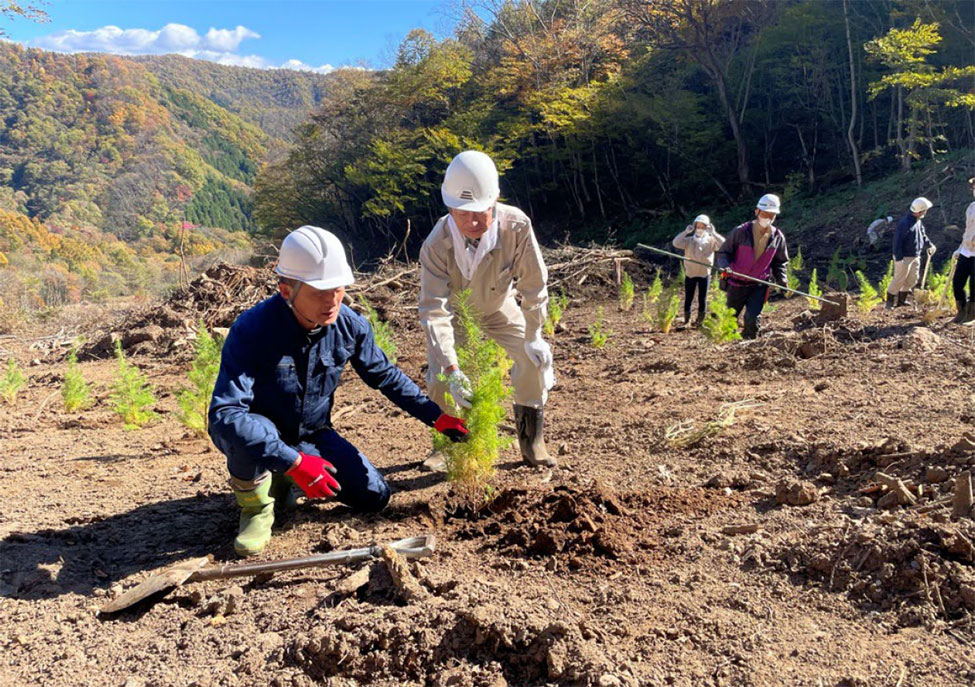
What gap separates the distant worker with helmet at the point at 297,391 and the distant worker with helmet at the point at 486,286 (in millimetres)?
434

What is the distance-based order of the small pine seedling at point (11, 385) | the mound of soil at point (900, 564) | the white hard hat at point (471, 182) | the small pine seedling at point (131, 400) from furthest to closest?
the small pine seedling at point (11, 385), the small pine seedling at point (131, 400), the white hard hat at point (471, 182), the mound of soil at point (900, 564)

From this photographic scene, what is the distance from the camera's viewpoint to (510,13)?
2842cm

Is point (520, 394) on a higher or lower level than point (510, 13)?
lower

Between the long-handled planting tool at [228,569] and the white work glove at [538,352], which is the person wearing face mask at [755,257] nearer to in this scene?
the white work glove at [538,352]

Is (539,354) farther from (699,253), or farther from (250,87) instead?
(250,87)

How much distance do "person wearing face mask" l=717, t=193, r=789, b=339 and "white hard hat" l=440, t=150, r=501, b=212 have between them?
405 cm

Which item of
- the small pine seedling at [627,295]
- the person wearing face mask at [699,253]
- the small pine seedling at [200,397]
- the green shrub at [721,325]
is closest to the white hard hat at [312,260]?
the small pine seedling at [200,397]

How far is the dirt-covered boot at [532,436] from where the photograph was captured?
155 inches

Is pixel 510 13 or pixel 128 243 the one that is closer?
pixel 510 13

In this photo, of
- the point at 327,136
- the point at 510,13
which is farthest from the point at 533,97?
the point at 327,136

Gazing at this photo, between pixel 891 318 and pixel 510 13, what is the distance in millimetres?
25374

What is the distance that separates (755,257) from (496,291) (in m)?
3.92

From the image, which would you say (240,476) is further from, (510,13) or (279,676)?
(510,13)

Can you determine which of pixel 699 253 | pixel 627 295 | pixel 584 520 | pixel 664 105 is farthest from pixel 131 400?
pixel 664 105
